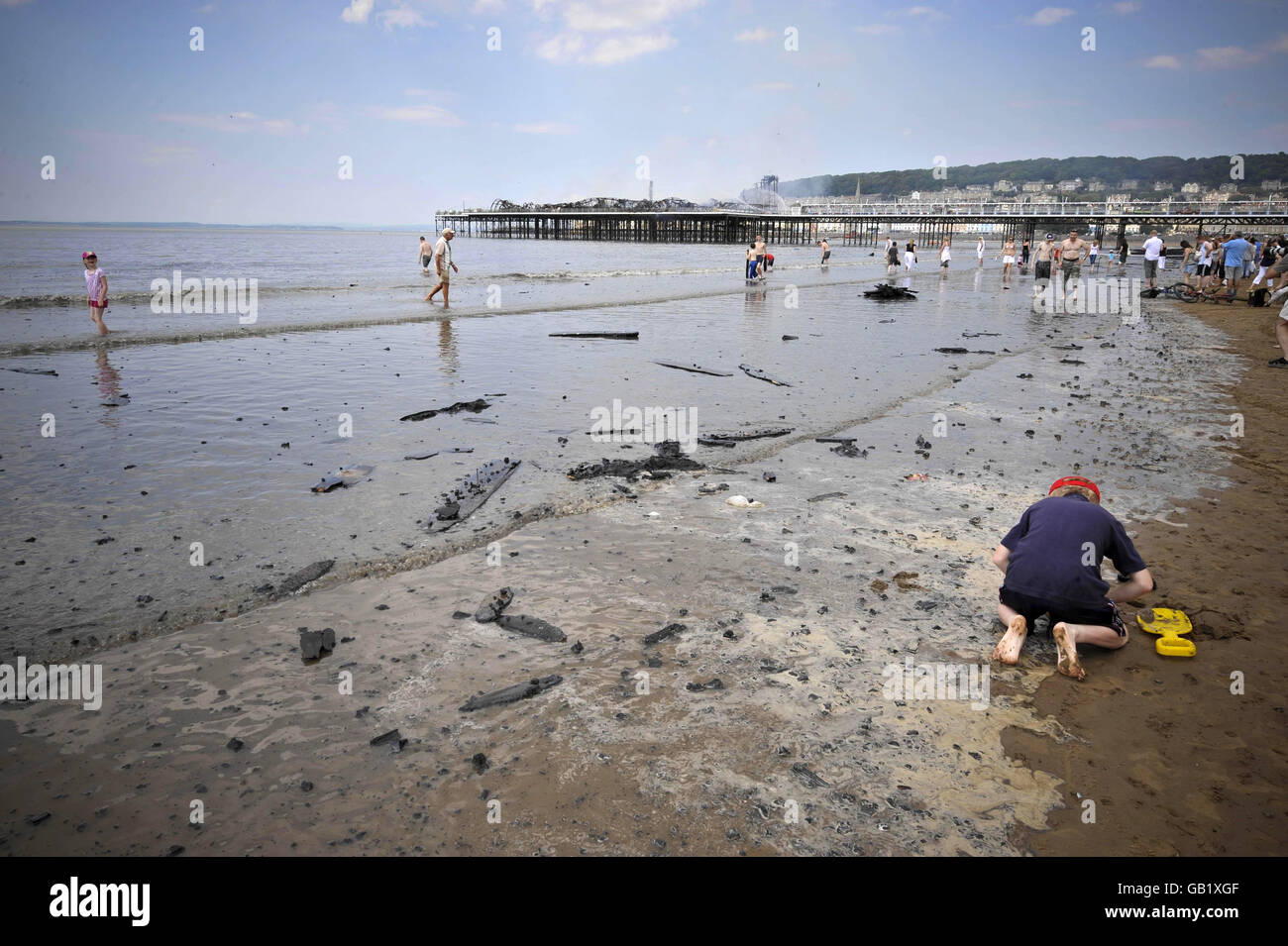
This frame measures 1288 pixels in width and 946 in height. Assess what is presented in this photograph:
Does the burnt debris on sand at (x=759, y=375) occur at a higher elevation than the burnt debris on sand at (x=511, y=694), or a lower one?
higher

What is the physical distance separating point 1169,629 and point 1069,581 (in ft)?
2.71

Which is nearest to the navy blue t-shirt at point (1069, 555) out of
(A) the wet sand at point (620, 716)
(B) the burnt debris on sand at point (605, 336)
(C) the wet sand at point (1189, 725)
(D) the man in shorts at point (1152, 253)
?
(A) the wet sand at point (620, 716)

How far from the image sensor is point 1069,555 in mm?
4586

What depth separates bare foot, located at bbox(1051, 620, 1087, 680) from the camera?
4.30m

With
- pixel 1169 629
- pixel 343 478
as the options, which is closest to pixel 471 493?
pixel 343 478

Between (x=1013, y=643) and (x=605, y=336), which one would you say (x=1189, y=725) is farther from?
(x=605, y=336)

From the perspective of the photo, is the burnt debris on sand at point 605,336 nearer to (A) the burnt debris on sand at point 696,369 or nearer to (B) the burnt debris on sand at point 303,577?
(A) the burnt debris on sand at point 696,369

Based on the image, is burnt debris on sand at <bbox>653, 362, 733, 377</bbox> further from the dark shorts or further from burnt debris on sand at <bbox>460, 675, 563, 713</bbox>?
burnt debris on sand at <bbox>460, 675, 563, 713</bbox>

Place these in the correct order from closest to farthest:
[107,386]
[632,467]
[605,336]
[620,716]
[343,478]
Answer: [620,716] → [343,478] → [632,467] → [107,386] → [605,336]

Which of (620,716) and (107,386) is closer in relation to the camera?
(620,716)

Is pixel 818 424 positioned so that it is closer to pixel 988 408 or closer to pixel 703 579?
pixel 988 408

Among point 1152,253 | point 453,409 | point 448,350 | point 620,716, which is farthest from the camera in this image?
point 1152,253

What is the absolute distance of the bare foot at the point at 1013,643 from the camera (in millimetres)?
4395
